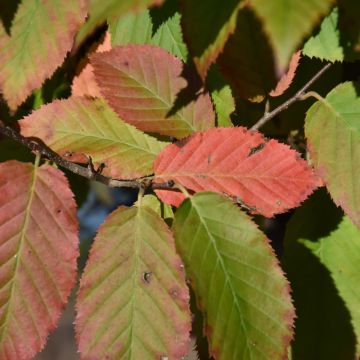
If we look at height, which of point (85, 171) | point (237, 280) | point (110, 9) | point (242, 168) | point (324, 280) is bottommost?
point (324, 280)

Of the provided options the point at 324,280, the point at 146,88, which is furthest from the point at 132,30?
the point at 324,280

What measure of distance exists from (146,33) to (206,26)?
365 millimetres

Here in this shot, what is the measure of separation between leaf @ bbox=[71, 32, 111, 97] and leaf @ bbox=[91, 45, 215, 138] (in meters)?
0.11

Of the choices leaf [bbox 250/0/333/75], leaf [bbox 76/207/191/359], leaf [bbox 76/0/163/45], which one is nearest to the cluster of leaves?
leaf [bbox 76/207/191/359]

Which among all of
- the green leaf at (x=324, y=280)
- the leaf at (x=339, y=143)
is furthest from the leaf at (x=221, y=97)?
the green leaf at (x=324, y=280)

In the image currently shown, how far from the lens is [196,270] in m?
0.70

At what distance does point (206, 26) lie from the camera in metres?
0.58

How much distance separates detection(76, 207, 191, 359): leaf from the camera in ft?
2.50

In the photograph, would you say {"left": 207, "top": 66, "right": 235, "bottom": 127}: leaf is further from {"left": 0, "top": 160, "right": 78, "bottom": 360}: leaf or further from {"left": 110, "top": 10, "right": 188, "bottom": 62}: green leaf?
{"left": 0, "top": 160, "right": 78, "bottom": 360}: leaf

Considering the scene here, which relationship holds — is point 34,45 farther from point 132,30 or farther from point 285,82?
point 285,82

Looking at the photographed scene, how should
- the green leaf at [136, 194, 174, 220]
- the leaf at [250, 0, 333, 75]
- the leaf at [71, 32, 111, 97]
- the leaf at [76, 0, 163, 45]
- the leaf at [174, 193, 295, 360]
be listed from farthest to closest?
the leaf at [71, 32, 111, 97] → the green leaf at [136, 194, 174, 220] → the leaf at [174, 193, 295, 360] → the leaf at [76, 0, 163, 45] → the leaf at [250, 0, 333, 75]

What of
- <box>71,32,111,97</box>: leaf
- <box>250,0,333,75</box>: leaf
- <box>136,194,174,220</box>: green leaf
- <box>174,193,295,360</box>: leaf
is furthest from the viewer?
<box>71,32,111,97</box>: leaf

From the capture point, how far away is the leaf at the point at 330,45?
33.4 inches

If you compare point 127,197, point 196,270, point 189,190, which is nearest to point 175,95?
point 189,190
